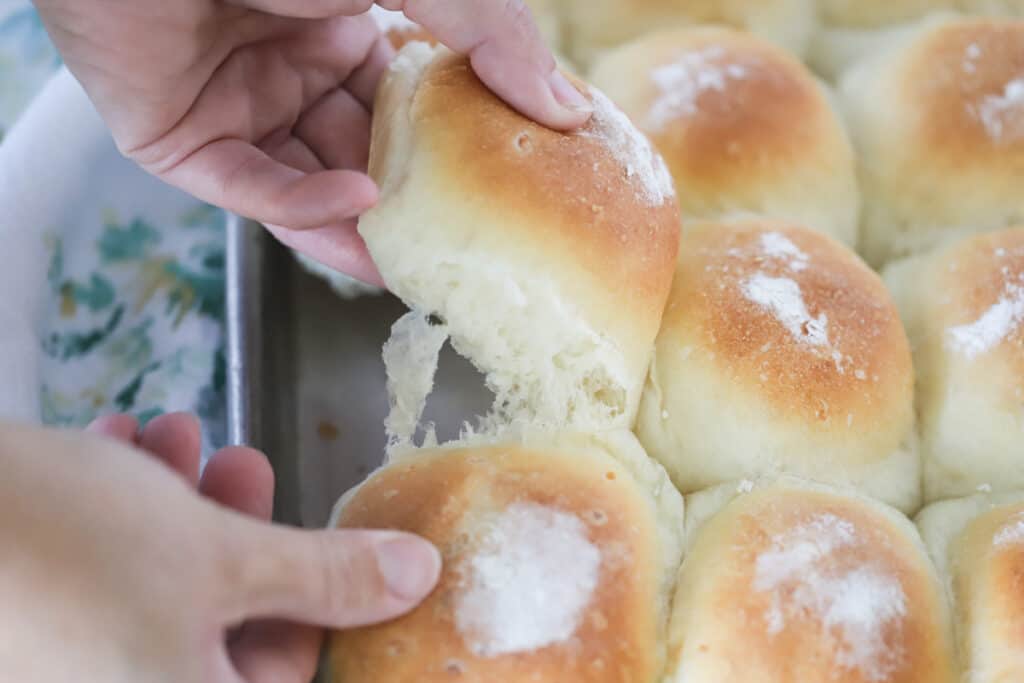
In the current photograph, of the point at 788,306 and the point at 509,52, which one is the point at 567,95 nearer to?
the point at 509,52

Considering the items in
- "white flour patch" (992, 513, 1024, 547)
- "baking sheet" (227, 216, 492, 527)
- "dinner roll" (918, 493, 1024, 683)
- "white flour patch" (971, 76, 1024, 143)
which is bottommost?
"baking sheet" (227, 216, 492, 527)

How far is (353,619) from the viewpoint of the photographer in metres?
0.66

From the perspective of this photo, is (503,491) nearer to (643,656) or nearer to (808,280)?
(643,656)

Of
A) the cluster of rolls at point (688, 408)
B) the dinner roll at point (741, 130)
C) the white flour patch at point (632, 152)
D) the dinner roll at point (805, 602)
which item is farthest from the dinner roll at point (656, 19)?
the dinner roll at point (805, 602)

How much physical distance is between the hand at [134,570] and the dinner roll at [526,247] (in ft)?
0.86

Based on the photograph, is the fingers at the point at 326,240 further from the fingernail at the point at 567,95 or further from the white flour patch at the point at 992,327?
the white flour patch at the point at 992,327

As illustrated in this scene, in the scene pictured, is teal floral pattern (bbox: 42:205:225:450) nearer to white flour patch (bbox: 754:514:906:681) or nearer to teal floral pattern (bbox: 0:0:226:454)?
teal floral pattern (bbox: 0:0:226:454)

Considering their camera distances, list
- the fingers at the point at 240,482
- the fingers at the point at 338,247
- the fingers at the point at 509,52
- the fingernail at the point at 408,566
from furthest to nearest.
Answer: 1. the fingers at the point at 338,247
2. the fingers at the point at 509,52
3. the fingers at the point at 240,482
4. the fingernail at the point at 408,566

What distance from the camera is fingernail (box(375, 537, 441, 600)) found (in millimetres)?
675

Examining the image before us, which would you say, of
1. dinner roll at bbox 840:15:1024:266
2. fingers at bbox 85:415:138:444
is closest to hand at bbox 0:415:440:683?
fingers at bbox 85:415:138:444

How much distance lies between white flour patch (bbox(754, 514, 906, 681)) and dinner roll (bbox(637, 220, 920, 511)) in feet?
0.35

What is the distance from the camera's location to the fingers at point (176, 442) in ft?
2.68

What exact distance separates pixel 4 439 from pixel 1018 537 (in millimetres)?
798

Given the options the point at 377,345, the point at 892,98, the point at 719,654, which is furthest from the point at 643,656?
the point at 892,98
